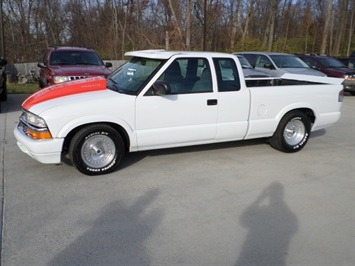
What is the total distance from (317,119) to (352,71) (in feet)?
31.3

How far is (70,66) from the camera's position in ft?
32.3

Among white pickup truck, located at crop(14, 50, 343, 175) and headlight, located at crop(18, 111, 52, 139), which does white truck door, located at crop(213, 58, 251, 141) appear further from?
headlight, located at crop(18, 111, 52, 139)

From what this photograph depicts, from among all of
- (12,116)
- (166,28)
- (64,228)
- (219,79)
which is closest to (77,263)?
(64,228)

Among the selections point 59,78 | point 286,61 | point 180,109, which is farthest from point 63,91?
point 286,61

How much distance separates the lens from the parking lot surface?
3131mm

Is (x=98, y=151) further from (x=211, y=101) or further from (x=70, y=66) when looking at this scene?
(x=70, y=66)

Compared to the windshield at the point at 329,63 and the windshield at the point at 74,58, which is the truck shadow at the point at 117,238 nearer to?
the windshield at the point at 74,58

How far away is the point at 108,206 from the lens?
13.1 feet

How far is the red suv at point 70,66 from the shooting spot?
9041 mm

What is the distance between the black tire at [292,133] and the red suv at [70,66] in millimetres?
5209

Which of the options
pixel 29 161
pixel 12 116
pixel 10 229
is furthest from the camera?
pixel 12 116

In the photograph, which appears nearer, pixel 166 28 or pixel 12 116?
pixel 12 116

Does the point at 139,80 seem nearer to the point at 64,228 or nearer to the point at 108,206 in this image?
the point at 108,206

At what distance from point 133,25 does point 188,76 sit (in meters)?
25.6
